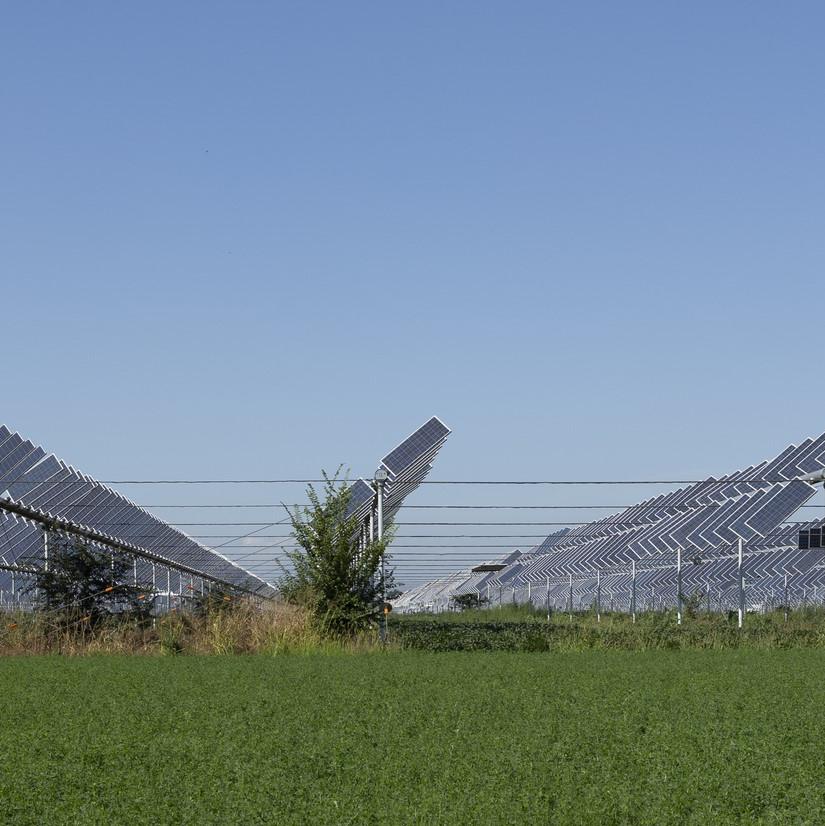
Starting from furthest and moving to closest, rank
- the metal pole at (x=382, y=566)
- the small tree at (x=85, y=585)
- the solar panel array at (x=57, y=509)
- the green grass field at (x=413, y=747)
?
the small tree at (x=85, y=585)
the solar panel array at (x=57, y=509)
the metal pole at (x=382, y=566)
the green grass field at (x=413, y=747)

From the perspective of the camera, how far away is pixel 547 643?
25234mm

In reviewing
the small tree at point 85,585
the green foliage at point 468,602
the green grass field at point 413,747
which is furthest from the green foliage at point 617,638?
the green foliage at point 468,602

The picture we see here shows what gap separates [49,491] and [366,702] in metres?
19.3

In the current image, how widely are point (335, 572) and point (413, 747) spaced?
15759 millimetres

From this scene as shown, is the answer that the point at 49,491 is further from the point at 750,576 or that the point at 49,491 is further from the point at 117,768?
the point at 750,576

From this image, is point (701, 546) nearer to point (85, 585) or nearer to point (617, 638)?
point (617, 638)

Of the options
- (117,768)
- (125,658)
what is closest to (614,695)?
(117,768)

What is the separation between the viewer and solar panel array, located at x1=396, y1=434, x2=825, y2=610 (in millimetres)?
39719

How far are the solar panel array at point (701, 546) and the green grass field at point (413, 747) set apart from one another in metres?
16.0

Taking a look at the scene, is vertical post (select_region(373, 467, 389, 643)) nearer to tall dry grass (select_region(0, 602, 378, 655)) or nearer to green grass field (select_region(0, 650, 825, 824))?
tall dry grass (select_region(0, 602, 378, 655))

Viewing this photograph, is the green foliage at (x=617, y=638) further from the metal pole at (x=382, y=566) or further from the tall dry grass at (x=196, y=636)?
the tall dry grass at (x=196, y=636)

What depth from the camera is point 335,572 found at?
26.3 m

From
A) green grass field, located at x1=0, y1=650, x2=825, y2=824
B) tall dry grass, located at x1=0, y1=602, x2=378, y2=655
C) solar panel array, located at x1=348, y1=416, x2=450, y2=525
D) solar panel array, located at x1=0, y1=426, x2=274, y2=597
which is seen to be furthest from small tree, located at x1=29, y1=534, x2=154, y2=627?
green grass field, located at x1=0, y1=650, x2=825, y2=824

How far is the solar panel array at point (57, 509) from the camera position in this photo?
28.5 metres
